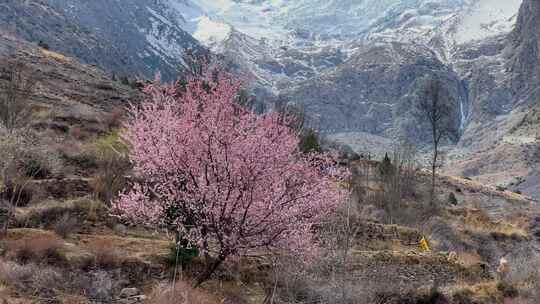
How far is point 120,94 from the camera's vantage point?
45.2 m

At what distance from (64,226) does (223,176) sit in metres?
5.61

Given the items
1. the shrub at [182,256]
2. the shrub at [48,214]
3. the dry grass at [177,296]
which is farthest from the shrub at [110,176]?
the dry grass at [177,296]

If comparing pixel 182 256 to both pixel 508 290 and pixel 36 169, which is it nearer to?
pixel 36 169

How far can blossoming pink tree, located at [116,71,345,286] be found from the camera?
35.4 ft

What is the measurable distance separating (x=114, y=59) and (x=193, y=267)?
579ft

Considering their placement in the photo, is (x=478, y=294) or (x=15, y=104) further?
(x=15, y=104)

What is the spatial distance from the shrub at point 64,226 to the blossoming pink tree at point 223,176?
3.29 meters

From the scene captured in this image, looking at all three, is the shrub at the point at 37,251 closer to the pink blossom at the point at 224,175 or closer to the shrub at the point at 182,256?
the pink blossom at the point at 224,175

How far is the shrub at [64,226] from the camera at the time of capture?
14.0 metres

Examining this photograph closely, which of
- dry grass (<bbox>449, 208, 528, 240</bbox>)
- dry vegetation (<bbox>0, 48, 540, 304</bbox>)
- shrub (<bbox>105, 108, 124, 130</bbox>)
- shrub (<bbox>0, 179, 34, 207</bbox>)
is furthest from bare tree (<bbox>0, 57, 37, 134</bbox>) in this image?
dry grass (<bbox>449, 208, 528, 240</bbox>)

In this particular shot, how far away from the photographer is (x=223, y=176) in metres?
11.0

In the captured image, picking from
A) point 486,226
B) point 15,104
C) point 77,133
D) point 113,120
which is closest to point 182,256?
Result: point 15,104

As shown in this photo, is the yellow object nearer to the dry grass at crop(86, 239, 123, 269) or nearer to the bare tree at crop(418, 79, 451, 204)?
the dry grass at crop(86, 239, 123, 269)

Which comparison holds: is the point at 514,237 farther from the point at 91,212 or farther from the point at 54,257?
the point at 54,257
